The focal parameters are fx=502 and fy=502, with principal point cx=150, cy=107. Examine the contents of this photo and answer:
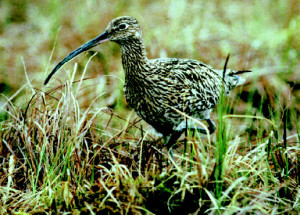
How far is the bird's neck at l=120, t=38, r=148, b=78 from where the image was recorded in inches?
176

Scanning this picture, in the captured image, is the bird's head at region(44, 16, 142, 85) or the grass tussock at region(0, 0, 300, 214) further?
the bird's head at region(44, 16, 142, 85)

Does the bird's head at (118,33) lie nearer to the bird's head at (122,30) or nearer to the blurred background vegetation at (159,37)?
the bird's head at (122,30)

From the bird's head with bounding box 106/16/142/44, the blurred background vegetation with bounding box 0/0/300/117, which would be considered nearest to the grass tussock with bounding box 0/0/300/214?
the blurred background vegetation with bounding box 0/0/300/117

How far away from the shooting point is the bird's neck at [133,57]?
14.7 feet

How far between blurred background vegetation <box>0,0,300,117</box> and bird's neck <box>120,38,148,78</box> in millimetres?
2232

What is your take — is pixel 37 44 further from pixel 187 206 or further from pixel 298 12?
pixel 187 206

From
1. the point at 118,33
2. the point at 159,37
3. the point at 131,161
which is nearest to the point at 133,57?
the point at 118,33

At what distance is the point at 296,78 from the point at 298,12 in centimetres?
154

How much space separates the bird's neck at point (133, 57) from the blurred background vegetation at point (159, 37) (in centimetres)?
223

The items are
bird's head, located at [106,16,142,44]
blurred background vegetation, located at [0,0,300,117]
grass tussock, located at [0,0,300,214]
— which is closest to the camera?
grass tussock, located at [0,0,300,214]

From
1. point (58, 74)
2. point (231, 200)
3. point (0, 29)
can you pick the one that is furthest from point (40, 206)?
point (0, 29)

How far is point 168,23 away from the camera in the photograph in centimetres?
821

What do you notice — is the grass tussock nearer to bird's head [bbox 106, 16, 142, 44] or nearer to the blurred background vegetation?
the blurred background vegetation

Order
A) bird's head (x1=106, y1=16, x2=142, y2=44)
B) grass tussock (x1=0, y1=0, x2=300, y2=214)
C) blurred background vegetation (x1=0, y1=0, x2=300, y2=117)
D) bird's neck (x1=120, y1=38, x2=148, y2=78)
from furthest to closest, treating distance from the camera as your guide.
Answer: blurred background vegetation (x1=0, y1=0, x2=300, y2=117)
bird's neck (x1=120, y1=38, x2=148, y2=78)
bird's head (x1=106, y1=16, x2=142, y2=44)
grass tussock (x1=0, y1=0, x2=300, y2=214)
